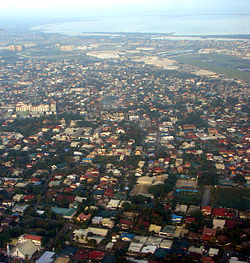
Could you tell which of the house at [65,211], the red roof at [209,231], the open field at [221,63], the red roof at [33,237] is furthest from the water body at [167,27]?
the red roof at [33,237]

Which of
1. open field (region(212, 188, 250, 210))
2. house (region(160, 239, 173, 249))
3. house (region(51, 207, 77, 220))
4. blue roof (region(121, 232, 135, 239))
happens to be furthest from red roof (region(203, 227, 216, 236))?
house (region(51, 207, 77, 220))

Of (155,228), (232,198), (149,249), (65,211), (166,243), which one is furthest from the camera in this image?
(232,198)

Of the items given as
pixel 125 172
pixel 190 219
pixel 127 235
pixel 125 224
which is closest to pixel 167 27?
pixel 125 172

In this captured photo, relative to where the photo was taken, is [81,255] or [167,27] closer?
[81,255]

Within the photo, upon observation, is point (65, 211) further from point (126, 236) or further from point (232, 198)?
point (232, 198)

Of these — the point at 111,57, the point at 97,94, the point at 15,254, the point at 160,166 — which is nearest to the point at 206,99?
the point at 97,94

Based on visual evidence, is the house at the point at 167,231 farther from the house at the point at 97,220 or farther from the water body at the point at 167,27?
the water body at the point at 167,27
